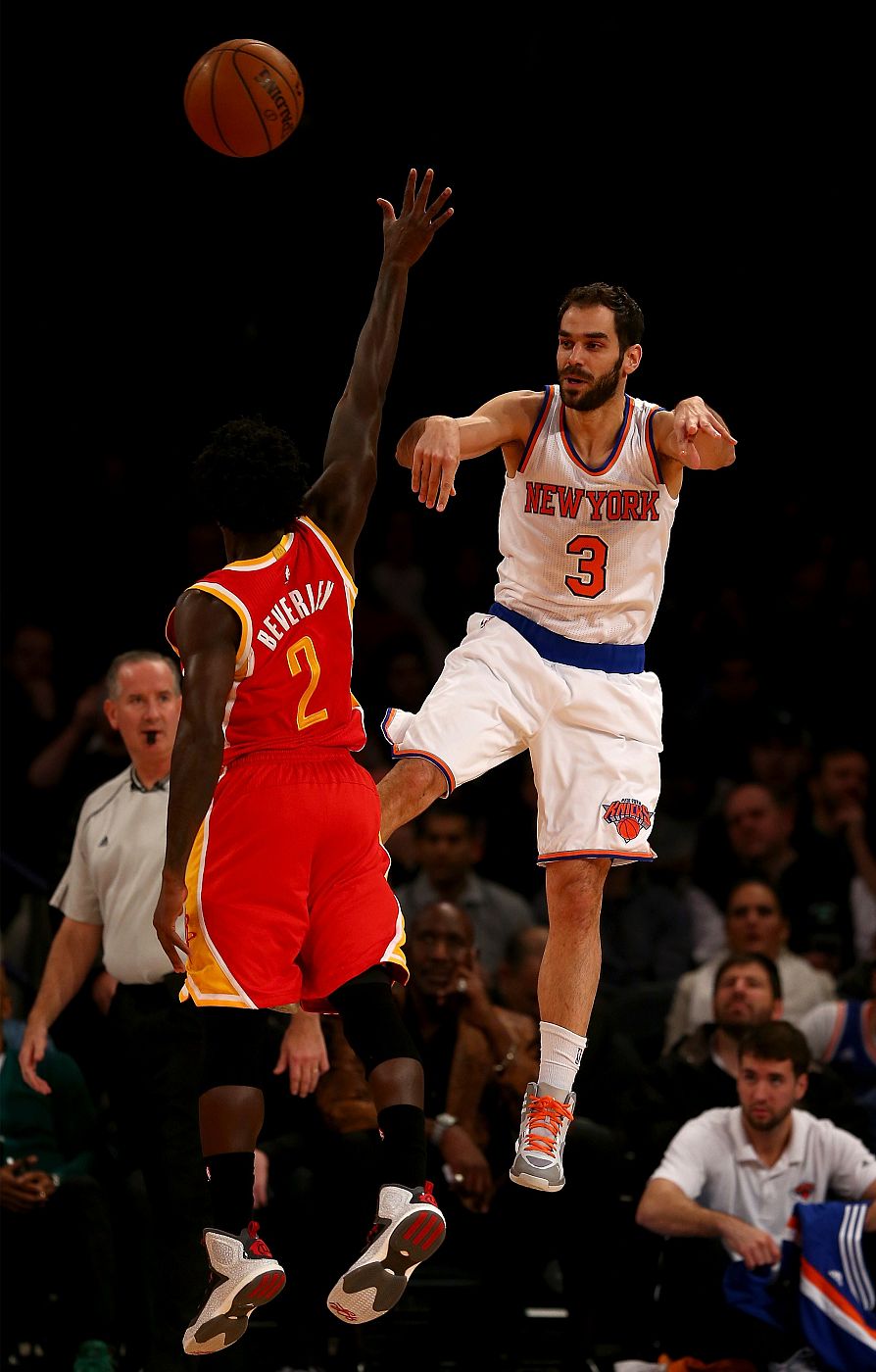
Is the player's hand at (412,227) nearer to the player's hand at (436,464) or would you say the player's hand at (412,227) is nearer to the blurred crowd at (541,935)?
the player's hand at (436,464)

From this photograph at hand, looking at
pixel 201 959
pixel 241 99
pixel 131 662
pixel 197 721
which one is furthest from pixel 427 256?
pixel 201 959

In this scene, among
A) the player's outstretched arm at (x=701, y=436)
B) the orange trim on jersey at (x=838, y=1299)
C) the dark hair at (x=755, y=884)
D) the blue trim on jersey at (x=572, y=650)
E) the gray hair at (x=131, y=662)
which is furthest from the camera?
the dark hair at (x=755, y=884)

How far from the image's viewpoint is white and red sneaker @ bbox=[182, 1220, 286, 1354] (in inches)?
177

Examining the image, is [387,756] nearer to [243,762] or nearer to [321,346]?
[321,346]

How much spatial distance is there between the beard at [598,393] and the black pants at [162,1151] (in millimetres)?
2442

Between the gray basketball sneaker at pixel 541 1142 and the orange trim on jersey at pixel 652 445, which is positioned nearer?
the gray basketball sneaker at pixel 541 1142

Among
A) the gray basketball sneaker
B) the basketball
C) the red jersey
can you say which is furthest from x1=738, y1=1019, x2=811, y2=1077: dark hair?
the basketball

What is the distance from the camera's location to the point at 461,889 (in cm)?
875

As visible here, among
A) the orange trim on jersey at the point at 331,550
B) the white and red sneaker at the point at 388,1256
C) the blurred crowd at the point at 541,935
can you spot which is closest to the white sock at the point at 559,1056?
the white and red sneaker at the point at 388,1256

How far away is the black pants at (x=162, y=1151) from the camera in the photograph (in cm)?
632

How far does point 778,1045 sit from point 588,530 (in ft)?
8.69

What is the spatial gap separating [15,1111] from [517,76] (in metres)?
7.03

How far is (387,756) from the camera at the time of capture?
9.94 m

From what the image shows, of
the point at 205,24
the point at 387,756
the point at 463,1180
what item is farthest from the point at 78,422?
the point at 463,1180
